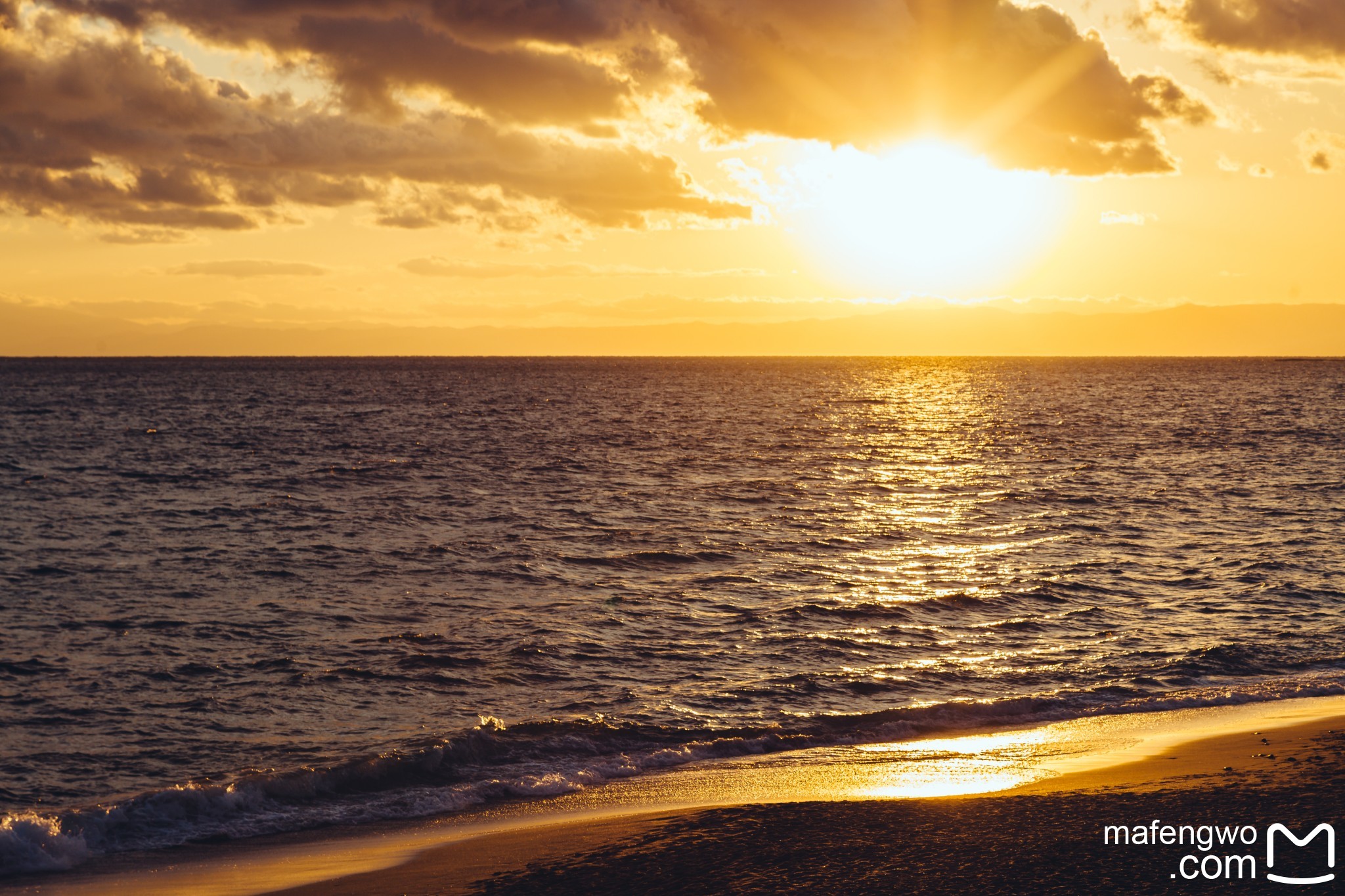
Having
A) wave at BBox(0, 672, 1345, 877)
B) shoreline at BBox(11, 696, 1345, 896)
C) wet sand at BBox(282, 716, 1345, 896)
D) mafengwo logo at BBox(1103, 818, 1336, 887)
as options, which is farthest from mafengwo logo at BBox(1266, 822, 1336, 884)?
wave at BBox(0, 672, 1345, 877)

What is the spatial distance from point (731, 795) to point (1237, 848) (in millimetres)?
5786

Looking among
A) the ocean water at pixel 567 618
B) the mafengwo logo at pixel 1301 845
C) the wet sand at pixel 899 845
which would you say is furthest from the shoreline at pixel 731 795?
the mafengwo logo at pixel 1301 845

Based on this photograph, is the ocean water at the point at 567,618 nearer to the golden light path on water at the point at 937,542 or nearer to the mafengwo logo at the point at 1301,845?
the golden light path on water at the point at 937,542

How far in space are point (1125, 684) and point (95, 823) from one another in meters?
16.2

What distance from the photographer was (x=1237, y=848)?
10.2m

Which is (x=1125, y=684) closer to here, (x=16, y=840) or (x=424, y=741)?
(x=424, y=741)

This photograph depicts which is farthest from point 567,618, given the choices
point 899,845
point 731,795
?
point 899,845

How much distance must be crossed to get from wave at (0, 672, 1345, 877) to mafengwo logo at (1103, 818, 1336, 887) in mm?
5948

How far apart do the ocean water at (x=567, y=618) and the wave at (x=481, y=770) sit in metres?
0.05

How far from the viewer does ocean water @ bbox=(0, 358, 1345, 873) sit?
15.4 metres

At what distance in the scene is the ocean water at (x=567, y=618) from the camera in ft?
50.5

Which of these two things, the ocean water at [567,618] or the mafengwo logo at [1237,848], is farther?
the ocean water at [567,618]

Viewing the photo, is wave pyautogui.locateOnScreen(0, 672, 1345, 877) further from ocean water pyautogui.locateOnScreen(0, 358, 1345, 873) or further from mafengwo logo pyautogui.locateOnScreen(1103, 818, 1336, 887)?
mafengwo logo pyautogui.locateOnScreen(1103, 818, 1336, 887)

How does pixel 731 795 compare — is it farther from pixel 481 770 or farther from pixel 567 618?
pixel 567 618
